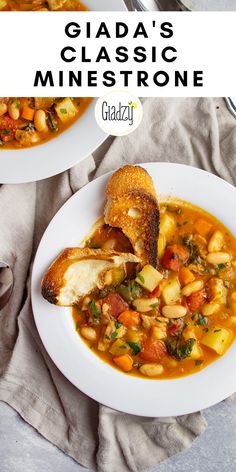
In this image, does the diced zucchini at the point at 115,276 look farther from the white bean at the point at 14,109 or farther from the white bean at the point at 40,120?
the white bean at the point at 14,109

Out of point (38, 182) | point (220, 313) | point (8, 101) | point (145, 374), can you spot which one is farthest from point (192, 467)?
point (8, 101)

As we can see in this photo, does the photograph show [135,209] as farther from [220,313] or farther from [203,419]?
[203,419]

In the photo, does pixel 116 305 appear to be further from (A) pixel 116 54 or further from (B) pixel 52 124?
(A) pixel 116 54

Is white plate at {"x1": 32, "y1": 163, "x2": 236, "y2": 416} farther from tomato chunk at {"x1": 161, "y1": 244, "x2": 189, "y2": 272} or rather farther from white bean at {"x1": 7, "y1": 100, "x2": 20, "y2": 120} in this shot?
white bean at {"x1": 7, "y1": 100, "x2": 20, "y2": 120}

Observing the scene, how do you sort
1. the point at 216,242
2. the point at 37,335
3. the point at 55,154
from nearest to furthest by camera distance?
the point at 216,242, the point at 55,154, the point at 37,335

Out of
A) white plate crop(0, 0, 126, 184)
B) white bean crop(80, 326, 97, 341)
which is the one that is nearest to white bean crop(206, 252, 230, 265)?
white bean crop(80, 326, 97, 341)

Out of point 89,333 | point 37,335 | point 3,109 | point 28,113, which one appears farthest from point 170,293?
point 3,109

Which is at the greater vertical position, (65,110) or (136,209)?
(65,110)
